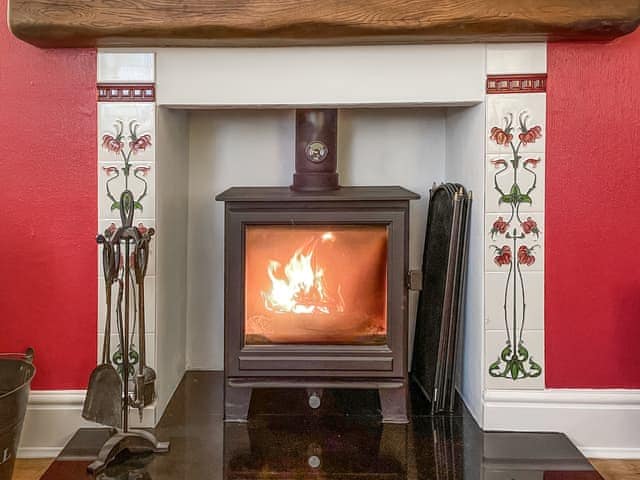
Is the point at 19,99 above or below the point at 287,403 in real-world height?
above

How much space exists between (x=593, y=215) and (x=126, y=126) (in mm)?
1348

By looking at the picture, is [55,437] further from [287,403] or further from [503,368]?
[503,368]

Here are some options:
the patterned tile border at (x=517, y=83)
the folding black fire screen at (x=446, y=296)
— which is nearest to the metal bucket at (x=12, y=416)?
the folding black fire screen at (x=446, y=296)

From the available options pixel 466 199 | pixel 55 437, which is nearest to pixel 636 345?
pixel 466 199

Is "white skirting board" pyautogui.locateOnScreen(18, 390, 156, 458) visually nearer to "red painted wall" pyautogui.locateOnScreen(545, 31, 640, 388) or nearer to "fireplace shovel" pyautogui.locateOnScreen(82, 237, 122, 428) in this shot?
"fireplace shovel" pyautogui.locateOnScreen(82, 237, 122, 428)

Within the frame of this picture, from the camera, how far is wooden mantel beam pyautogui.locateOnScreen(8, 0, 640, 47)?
6.56 ft

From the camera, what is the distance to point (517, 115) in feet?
7.09

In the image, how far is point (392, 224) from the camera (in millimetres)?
2172

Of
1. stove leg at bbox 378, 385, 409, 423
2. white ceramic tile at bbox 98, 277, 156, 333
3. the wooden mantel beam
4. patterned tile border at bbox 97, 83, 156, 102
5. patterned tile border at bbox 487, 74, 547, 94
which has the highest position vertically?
the wooden mantel beam

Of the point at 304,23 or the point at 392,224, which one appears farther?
the point at 392,224

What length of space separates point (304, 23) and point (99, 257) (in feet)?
2.87

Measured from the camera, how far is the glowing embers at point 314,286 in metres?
2.23

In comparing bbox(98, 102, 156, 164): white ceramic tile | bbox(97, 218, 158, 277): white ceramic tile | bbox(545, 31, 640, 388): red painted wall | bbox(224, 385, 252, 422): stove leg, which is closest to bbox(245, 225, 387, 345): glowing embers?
bbox(224, 385, 252, 422): stove leg

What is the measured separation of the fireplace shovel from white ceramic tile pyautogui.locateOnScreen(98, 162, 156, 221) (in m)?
0.26
